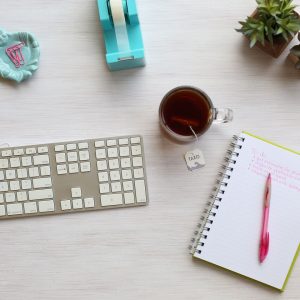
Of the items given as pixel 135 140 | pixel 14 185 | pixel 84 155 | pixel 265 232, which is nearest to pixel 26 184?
pixel 14 185

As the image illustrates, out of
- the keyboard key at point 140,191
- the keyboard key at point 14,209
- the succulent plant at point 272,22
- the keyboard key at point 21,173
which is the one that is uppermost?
the succulent plant at point 272,22

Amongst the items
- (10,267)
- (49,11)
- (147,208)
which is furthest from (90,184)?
(49,11)

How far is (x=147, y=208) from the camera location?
83 cm

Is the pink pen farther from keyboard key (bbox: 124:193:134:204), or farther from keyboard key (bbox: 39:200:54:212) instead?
keyboard key (bbox: 39:200:54:212)

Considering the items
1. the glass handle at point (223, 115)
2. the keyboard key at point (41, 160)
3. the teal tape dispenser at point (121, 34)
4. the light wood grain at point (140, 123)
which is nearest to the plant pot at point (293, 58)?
the light wood grain at point (140, 123)

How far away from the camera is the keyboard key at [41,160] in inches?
32.6

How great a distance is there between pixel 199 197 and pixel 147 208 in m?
0.10

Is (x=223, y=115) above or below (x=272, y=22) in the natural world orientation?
below

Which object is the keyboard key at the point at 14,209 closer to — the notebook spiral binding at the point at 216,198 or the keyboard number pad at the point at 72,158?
the keyboard number pad at the point at 72,158

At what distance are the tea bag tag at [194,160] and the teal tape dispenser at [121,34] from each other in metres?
0.20

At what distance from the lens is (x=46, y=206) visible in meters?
0.82

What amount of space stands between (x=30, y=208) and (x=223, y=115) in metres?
0.40

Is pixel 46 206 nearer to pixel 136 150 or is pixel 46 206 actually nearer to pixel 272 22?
pixel 136 150

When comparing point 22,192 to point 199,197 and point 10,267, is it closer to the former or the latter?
point 10,267
